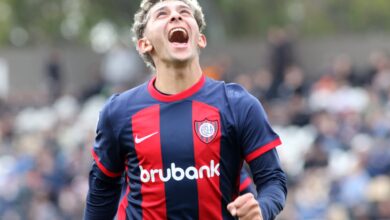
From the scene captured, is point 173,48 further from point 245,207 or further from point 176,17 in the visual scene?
point 245,207

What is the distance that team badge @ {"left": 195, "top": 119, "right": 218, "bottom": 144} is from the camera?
6.41m

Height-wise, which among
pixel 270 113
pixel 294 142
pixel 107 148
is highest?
pixel 270 113

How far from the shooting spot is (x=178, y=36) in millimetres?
6523

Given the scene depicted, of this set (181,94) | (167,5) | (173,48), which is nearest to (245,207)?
(181,94)

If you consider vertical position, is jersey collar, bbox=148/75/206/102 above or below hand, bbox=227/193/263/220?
above

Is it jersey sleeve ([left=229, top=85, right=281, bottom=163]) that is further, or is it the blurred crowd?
the blurred crowd

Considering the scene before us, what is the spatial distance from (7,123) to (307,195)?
9745 millimetres

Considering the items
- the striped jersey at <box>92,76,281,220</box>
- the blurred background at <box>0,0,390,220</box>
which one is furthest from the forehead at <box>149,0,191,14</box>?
the blurred background at <box>0,0,390,220</box>

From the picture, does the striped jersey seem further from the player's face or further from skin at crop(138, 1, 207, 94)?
the player's face

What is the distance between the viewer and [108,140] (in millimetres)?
6578

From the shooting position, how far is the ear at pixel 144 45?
6660 mm

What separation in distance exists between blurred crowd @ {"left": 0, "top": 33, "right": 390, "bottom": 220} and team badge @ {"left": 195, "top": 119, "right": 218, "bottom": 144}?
28.7 ft

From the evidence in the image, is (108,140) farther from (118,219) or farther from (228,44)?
(228,44)

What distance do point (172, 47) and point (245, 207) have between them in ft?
3.53
